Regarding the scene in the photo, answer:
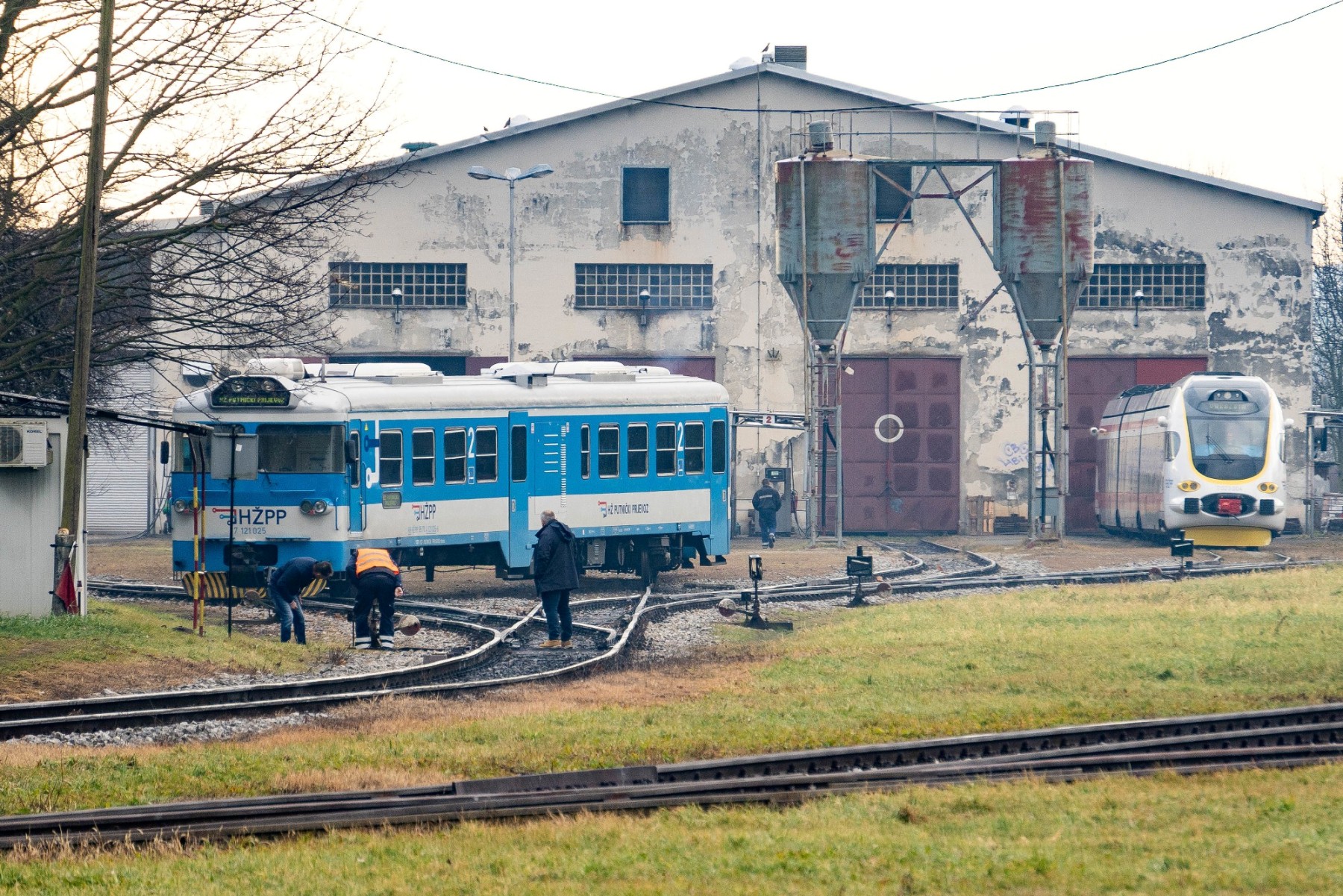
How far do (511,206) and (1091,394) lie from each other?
16107mm

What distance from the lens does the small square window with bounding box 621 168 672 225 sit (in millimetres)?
42875

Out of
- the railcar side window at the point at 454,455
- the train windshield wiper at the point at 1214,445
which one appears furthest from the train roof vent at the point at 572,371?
the train windshield wiper at the point at 1214,445

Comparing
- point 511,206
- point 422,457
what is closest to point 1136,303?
point 511,206

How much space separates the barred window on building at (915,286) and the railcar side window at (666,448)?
1777 cm

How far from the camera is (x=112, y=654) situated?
17094 millimetres

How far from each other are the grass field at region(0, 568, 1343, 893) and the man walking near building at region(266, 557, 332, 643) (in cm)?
465

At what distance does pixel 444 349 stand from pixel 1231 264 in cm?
2074

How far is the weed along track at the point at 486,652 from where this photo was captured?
13.9m

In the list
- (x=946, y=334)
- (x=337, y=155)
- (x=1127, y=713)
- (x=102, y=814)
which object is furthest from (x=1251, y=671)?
(x=946, y=334)

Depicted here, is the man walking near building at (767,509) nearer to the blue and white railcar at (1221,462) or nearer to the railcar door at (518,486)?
the blue and white railcar at (1221,462)

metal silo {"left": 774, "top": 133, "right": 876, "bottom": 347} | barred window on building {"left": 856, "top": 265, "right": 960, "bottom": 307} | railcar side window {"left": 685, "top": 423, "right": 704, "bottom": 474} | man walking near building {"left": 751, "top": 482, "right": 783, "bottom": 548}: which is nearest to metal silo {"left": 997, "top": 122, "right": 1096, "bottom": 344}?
metal silo {"left": 774, "top": 133, "right": 876, "bottom": 347}

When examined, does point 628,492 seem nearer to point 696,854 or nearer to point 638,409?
point 638,409

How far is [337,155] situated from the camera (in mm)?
21844

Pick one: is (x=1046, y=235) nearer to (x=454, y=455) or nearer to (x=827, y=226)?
(x=827, y=226)
